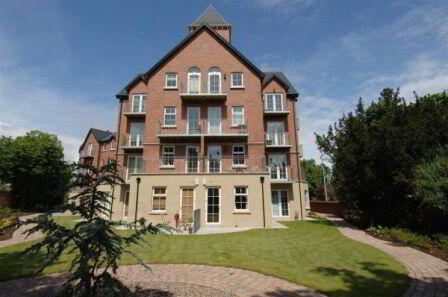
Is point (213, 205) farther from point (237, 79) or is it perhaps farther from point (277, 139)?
point (237, 79)

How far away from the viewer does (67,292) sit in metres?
5.37

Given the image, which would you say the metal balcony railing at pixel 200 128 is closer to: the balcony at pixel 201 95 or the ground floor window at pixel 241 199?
the balcony at pixel 201 95

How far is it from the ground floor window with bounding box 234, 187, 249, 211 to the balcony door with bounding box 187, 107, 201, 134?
20.5ft

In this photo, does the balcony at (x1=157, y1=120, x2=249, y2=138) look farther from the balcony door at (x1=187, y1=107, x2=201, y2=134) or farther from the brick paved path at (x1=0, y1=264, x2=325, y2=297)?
the brick paved path at (x1=0, y1=264, x2=325, y2=297)

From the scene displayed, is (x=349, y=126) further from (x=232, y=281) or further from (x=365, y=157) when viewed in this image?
(x=232, y=281)

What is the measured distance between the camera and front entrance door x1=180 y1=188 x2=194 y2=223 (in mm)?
21391

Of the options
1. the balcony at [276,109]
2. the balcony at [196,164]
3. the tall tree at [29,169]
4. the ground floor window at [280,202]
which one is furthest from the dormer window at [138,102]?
the tall tree at [29,169]

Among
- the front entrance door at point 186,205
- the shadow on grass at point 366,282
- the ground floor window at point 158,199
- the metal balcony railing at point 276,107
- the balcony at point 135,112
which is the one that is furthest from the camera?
the metal balcony railing at point 276,107

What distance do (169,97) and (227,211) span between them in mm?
11276

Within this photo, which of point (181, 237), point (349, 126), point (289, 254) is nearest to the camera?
point (289, 254)

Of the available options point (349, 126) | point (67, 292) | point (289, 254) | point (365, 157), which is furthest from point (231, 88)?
point (67, 292)

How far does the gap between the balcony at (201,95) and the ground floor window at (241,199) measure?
8.19m

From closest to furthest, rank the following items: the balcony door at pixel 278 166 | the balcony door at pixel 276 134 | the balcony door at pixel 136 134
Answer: the balcony door at pixel 278 166, the balcony door at pixel 276 134, the balcony door at pixel 136 134

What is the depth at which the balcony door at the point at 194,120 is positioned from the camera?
2508 cm
